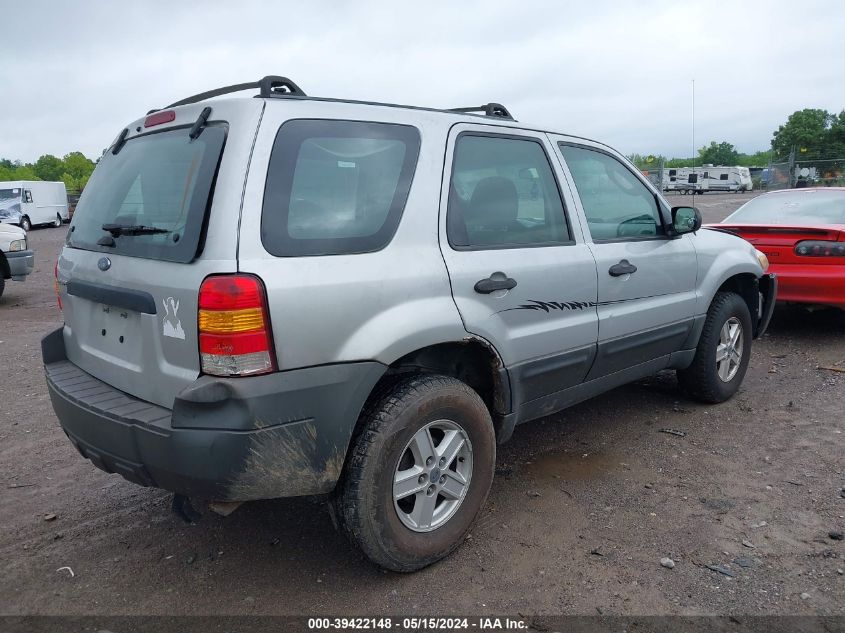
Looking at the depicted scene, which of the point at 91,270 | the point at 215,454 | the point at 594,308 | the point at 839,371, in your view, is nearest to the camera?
the point at 215,454

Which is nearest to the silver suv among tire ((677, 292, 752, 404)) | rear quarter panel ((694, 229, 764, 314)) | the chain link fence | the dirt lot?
the dirt lot

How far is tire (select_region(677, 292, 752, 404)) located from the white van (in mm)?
28312

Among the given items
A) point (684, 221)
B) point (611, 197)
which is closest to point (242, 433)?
point (611, 197)

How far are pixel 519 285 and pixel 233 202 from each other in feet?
4.57

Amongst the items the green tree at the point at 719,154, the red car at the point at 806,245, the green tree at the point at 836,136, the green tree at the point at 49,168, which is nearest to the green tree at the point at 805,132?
the green tree at the point at 836,136

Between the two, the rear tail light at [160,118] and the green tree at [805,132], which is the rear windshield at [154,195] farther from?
the green tree at [805,132]

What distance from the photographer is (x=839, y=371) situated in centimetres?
584

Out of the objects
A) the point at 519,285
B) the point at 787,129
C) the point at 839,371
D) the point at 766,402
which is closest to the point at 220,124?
the point at 519,285

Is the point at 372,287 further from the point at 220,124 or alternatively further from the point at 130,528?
the point at 130,528

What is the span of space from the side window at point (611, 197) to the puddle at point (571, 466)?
131 centimetres

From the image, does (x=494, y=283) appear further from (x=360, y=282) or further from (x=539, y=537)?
(x=539, y=537)

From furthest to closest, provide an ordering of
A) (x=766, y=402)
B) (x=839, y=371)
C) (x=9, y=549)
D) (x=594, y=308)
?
(x=839, y=371) < (x=766, y=402) < (x=594, y=308) < (x=9, y=549)

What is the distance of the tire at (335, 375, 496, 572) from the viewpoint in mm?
2707

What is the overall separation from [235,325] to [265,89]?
3.26 ft
